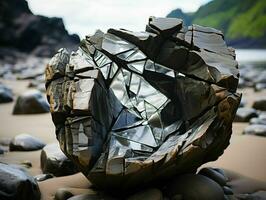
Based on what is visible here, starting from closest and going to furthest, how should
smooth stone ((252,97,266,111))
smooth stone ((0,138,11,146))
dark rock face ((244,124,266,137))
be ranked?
smooth stone ((0,138,11,146)), dark rock face ((244,124,266,137)), smooth stone ((252,97,266,111))

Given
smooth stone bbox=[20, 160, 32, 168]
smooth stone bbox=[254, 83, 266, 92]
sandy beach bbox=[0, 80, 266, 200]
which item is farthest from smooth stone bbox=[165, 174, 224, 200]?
smooth stone bbox=[254, 83, 266, 92]

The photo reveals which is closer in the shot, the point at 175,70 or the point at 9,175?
the point at 9,175

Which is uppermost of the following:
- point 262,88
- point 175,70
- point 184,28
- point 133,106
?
point 184,28

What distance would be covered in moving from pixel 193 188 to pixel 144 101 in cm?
80

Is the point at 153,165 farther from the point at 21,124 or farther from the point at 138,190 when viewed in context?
the point at 21,124

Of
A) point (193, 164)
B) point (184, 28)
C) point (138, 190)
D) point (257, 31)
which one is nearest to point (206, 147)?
point (193, 164)

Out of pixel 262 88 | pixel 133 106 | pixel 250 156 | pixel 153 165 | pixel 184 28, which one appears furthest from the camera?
pixel 262 88

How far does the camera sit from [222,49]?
7.24 ft

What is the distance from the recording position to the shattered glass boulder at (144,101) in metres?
1.81

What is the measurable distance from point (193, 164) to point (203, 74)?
0.48m

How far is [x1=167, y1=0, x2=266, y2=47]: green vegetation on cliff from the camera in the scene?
13.2 m

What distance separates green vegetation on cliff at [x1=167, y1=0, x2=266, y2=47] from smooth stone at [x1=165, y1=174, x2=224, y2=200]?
441 inches

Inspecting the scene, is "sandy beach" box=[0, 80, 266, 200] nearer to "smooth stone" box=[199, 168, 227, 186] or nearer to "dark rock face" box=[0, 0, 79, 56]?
"smooth stone" box=[199, 168, 227, 186]

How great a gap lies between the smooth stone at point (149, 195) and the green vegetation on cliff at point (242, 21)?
11356mm
